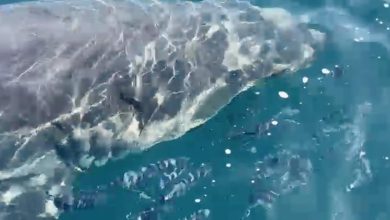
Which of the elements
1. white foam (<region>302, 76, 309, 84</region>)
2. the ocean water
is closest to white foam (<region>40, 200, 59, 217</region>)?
the ocean water

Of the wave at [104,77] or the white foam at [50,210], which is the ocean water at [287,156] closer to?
the white foam at [50,210]

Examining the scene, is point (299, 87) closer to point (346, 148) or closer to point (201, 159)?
point (346, 148)

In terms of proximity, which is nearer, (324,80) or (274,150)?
(274,150)

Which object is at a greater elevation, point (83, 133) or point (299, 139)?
point (83, 133)

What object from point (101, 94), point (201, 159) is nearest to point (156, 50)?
point (101, 94)

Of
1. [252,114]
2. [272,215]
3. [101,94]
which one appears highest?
[101,94]

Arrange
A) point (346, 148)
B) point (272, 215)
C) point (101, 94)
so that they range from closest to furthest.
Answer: point (101, 94) → point (272, 215) → point (346, 148)

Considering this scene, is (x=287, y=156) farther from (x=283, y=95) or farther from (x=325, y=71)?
(x=325, y=71)
